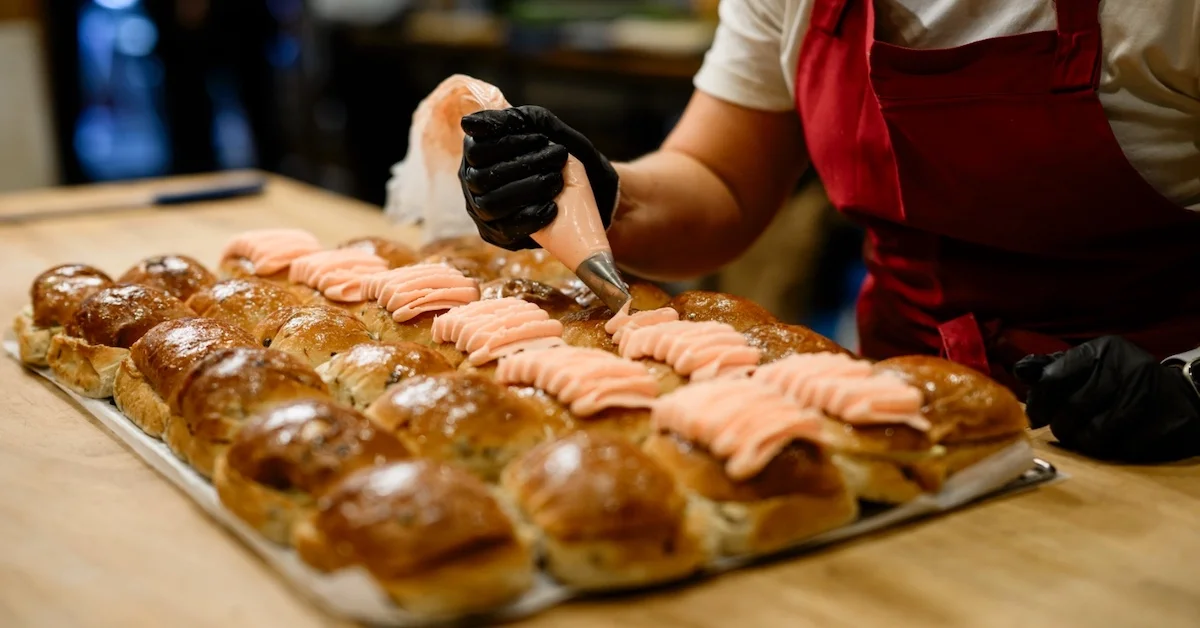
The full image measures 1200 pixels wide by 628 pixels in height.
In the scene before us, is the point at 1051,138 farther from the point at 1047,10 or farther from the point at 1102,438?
the point at 1102,438

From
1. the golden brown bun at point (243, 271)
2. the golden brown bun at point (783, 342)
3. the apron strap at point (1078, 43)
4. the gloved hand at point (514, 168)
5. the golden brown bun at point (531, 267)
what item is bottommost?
the golden brown bun at point (243, 271)

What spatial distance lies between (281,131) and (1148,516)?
744cm

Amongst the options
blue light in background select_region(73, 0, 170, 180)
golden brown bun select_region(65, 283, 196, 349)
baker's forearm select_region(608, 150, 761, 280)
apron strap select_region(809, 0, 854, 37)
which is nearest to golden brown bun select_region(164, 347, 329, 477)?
golden brown bun select_region(65, 283, 196, 349)

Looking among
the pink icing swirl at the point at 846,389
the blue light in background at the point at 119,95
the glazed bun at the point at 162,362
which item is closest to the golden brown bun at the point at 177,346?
the glazed bun at the point at 162,362

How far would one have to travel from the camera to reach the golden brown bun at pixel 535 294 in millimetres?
2273

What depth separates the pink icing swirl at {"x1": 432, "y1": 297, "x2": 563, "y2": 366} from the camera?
78.9 inches

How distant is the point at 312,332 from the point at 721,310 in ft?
2.49

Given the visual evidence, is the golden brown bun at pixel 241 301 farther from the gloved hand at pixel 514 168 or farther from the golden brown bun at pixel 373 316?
the gloved hand at pixel 514 168

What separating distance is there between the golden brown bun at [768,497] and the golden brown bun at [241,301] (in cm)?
104

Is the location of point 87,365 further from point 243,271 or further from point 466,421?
point 466,421

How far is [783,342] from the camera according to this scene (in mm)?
2023

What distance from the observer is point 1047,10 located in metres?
2.14

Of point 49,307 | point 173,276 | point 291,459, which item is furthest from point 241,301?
point 291,459

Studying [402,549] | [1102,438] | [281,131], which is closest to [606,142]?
[281,131]
